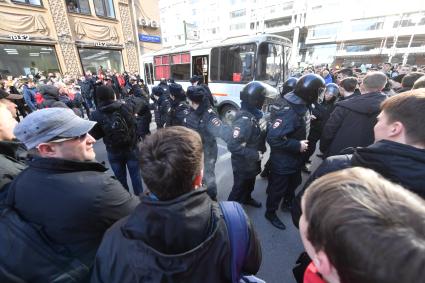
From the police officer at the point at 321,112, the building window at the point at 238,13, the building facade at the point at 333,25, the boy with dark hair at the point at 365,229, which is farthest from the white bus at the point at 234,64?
the building window at the point at 238,13

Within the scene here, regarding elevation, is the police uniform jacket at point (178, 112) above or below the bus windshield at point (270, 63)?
below

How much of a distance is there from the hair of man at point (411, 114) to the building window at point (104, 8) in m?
20.1

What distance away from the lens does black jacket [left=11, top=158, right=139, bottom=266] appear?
3.51 ft

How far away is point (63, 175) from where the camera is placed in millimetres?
1111

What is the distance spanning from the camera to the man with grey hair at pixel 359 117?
2.34m

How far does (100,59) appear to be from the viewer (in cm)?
1647

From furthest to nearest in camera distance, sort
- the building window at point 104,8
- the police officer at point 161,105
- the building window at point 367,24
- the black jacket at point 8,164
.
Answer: the building window at point 367,24 < the building window at point 104,8 < the police officer at point 161,105 < the black jacket at point 8,164

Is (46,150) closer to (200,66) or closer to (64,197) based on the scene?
(64,197)

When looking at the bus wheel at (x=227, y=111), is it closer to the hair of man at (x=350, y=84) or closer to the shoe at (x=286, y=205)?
the hair of man at (x=350, y=84)

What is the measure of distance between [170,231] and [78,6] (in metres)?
19.7

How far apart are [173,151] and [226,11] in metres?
54.4

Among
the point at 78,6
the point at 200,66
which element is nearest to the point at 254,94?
the point at 200,66

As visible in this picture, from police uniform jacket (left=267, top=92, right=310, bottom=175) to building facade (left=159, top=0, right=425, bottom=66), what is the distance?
24.9 meters

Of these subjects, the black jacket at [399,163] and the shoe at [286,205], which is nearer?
the black jacket at [399,163]
